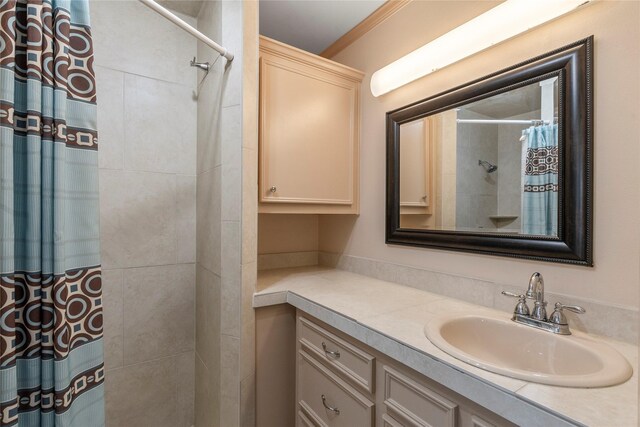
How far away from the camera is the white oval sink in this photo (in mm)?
688

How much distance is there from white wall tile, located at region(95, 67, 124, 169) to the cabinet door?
2.61ft

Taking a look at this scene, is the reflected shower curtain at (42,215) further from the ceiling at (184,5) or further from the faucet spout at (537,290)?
the faucet spout at (537,290)

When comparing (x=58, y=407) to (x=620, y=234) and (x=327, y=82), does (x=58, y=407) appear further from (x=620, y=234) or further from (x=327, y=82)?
(x=327, y=82)

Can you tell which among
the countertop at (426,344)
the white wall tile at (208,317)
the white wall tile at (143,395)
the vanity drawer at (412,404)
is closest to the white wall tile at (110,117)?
the white wall tile at (208,317)

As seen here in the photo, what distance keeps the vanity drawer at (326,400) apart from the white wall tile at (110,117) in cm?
142

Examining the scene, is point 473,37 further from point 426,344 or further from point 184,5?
point 184,5

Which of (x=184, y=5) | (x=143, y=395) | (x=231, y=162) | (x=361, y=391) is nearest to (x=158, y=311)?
(x=143, y=395)

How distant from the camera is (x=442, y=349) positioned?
0.83 m

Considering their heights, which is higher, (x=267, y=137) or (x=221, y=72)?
(x=221, y=72)

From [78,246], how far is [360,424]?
1.08m

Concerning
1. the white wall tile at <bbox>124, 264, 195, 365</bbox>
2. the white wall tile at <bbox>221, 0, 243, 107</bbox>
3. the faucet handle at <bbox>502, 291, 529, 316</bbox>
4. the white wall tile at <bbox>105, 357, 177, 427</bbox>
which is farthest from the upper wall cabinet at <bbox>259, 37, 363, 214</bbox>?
the white wall tile at <bbox>105, 357, 177, 427</bbox>

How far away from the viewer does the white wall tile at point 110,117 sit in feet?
5.19

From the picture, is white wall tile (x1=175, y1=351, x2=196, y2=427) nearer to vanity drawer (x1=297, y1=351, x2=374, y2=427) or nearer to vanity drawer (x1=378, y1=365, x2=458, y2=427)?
vanity drawer (x1=297, y1=351, x2=374, y2=427)

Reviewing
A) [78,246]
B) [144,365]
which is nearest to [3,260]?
[78,246]
